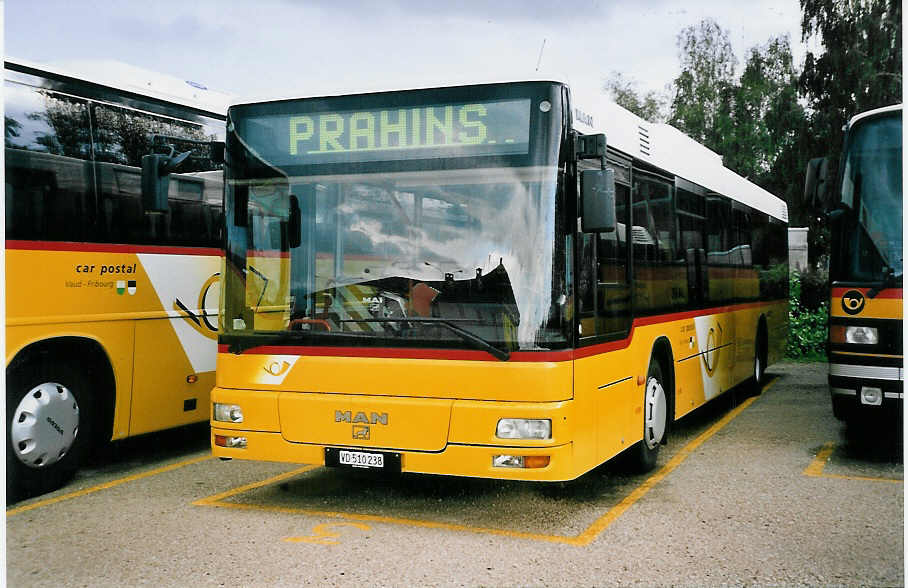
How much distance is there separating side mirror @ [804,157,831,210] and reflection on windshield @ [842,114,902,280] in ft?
0.54

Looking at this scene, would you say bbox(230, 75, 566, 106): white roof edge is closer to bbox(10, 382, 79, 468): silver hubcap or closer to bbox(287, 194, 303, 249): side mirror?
bbox(287, 194, 303, 249): side mirror

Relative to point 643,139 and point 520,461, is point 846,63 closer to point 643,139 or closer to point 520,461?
point 643,139

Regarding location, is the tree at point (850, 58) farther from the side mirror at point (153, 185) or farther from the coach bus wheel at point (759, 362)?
the side mirror at point (153, 185)

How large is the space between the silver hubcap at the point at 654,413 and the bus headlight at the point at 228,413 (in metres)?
3.20

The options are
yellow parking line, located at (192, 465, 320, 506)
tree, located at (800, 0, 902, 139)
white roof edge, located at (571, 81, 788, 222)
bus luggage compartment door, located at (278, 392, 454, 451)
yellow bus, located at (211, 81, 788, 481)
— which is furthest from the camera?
tree, located at (800, 0, 902, 139)

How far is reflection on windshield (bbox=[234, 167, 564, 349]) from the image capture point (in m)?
6.25

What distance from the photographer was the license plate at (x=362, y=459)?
253 inches

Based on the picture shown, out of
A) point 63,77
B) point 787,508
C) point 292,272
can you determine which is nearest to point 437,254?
point 292,272

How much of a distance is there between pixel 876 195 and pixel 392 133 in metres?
4.23

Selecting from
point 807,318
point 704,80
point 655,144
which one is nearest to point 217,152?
point 655,144

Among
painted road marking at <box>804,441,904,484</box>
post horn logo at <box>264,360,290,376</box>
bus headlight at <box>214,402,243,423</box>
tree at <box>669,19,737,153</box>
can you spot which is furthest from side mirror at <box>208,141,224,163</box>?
tree at <box>669,19,737,153</box>

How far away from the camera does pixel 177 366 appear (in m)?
8.91

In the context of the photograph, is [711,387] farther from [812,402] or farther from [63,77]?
[63,77]

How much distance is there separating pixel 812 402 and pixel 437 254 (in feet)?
28.1
